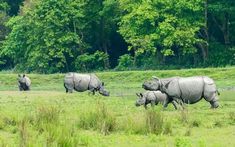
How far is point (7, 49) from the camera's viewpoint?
62500 mm

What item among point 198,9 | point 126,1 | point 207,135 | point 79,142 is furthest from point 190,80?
point 126,1

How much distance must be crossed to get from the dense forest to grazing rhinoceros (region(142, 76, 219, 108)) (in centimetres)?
2650

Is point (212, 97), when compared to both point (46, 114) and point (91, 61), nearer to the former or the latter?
point (46, 114)

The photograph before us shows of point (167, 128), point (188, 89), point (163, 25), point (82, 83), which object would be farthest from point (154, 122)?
point (163, 25)

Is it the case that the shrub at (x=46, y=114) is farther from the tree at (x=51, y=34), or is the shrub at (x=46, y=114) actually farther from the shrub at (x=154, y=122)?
the tree at (x=51, y=34)

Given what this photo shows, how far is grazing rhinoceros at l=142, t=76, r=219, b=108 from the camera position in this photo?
22.8 meters

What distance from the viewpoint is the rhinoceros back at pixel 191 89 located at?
22.8 m

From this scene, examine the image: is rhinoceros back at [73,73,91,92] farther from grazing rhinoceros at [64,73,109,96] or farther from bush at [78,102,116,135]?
bush at [78,102,116,135]

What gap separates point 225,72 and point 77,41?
1862 cm

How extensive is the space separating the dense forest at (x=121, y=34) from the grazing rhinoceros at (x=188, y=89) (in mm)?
26498

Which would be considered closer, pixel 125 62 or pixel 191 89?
pixel 191 89

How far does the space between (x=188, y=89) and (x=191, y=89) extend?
12 centimetres

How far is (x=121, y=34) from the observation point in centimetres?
5659

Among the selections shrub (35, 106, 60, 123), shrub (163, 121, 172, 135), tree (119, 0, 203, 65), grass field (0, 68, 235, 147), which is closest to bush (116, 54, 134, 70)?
tree (119, 0, 203, 65)
